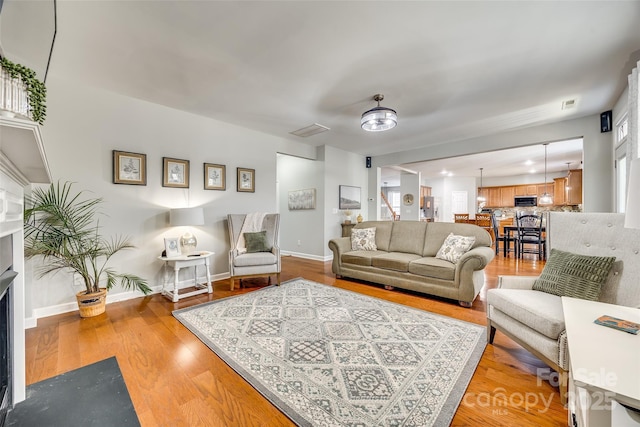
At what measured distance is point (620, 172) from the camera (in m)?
3.28

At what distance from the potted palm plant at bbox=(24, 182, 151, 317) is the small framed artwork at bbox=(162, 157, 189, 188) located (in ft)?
2.60

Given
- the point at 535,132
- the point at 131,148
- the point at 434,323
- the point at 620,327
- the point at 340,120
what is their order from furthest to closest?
the point at 535,132
the point at 340,120
the point at 131,148
the point at 434,323
the point at 620,327

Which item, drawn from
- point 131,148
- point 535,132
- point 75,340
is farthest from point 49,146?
point 535,132

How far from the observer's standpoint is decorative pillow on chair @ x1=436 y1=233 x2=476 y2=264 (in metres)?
3.24

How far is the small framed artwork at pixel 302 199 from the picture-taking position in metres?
5.80

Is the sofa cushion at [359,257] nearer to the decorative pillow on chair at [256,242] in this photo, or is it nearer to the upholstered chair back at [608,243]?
the decorative pillow on chair at [256,242]

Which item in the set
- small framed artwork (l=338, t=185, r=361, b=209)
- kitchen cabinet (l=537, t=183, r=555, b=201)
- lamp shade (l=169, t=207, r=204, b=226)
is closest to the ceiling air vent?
small framed artwork (l=338, t=185, r=361, b=209)

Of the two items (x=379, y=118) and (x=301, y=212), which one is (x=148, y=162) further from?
(x=301, y=212)

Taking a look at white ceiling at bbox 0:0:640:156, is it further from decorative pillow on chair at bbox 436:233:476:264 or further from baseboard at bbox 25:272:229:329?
baseboard at bbox 25:272:229:329

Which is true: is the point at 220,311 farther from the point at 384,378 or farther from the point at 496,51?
the point at 496,51

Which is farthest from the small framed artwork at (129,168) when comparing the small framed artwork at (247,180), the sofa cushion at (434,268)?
the sofa cushion at (434,268)

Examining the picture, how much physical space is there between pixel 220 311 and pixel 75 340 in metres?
1.17

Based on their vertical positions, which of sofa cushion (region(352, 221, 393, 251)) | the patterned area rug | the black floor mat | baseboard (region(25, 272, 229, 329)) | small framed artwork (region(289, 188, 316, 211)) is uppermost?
small framed artwork (region(289, 188, 316, 211))

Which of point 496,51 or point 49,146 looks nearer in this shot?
point 496,51
